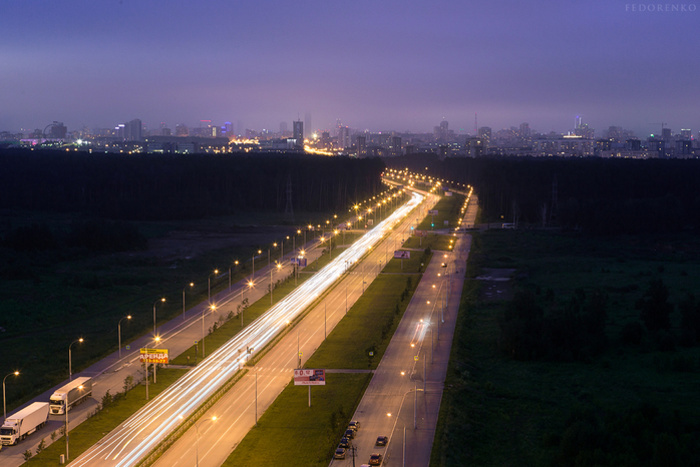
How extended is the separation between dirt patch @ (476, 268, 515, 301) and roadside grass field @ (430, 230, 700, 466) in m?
0.64

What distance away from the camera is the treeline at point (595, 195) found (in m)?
87.8

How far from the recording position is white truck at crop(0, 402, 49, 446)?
23.5m

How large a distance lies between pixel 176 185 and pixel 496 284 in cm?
7460

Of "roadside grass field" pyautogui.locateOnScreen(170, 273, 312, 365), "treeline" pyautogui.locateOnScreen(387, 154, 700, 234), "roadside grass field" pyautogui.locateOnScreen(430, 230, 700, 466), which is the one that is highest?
"treeline" pyautogui.locateOnScreen(387, 154, 700, 234)

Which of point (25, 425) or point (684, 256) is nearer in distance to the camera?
point (25, 425)

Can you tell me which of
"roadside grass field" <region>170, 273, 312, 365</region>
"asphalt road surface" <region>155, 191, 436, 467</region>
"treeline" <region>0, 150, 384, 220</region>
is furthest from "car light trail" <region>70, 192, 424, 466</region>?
"treeline" <region>0, 150, 384, 220</region>

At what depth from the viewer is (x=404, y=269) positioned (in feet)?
192

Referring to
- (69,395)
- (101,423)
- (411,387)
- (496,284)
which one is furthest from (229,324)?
(496,284)

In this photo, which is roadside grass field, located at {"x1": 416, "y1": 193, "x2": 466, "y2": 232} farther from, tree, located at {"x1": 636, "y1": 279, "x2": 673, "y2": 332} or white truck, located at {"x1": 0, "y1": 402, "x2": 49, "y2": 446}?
white truck, located at {"x1": 0, "y1": 402, "x2": 49, "y2": 446}

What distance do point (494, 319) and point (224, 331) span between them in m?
16.4

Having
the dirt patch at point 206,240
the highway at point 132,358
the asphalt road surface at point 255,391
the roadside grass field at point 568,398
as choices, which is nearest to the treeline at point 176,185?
the dirt patch at point 206,240

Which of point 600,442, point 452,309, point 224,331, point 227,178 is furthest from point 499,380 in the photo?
point 227,178

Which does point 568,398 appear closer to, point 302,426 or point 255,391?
point 302,426

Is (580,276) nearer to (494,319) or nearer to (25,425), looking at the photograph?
(494,319)
